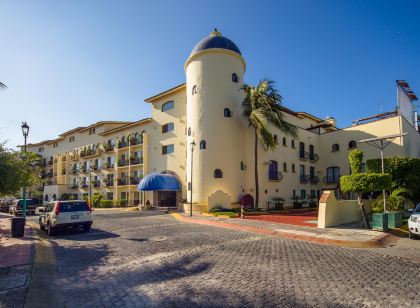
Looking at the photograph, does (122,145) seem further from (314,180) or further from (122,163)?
(314,180)

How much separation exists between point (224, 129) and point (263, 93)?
5571mm

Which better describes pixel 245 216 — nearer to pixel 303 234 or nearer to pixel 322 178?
pixel 303 234

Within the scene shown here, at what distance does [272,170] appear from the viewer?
104 feet

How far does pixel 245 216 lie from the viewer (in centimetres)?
2278

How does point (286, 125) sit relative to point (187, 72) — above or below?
below

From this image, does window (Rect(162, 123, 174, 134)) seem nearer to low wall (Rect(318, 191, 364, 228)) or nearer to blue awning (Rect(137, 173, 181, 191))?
blue awning (Rect(137, 173, 181, 191))

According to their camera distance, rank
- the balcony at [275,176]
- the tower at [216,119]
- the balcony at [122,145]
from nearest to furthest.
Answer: the tower at [216,119] → the balcony at [275,176] → the balcony at [122,145]

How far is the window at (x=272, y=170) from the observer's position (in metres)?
31.3

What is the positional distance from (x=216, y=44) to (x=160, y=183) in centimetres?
1700

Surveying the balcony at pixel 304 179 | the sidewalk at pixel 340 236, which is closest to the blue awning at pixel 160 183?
the balcony at pixel 304 179

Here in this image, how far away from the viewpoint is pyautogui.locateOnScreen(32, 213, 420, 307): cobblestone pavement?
5.45 m

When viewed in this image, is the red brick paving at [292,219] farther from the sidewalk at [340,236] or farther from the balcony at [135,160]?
the balcony at [135,160]

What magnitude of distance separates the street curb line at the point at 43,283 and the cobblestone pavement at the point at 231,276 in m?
0.20

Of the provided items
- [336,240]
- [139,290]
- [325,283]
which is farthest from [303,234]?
[139,290]
